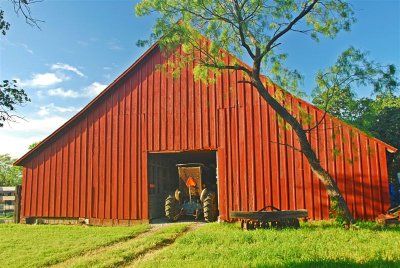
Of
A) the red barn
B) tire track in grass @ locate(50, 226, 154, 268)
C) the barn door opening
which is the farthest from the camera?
the barn door opening

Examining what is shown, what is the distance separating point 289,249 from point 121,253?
13.3 feet

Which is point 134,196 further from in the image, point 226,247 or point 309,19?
point 309,19

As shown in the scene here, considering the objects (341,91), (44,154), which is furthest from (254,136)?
Answer: (44,154)

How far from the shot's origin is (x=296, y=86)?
12773 mm

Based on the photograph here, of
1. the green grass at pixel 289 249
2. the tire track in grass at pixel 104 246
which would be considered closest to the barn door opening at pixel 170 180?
the tire track in grass at pixel 104 246

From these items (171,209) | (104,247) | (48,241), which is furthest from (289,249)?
(171,209)

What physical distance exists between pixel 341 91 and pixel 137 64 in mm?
8990

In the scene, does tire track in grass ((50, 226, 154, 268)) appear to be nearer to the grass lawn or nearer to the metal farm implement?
the grass lawn

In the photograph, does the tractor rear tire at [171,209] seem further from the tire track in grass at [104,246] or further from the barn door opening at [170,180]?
the tire track in grass at [104,246]

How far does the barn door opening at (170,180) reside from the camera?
16.5 metres

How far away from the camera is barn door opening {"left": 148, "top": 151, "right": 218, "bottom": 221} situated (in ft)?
54.1

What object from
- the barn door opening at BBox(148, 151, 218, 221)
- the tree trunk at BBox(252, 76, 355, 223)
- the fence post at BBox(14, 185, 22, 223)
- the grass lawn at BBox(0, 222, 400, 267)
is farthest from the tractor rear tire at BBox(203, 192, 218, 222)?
the fence post at BBox(14, 185, 22, 223)

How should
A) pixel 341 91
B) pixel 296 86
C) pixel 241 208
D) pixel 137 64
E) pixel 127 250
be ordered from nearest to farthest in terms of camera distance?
1. pixel 127 250
2. pixel 341 91
3. pixel 296 86
4. pixel 241 208
5. pixel 137 64

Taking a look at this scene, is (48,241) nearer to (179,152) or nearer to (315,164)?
(179,152)
